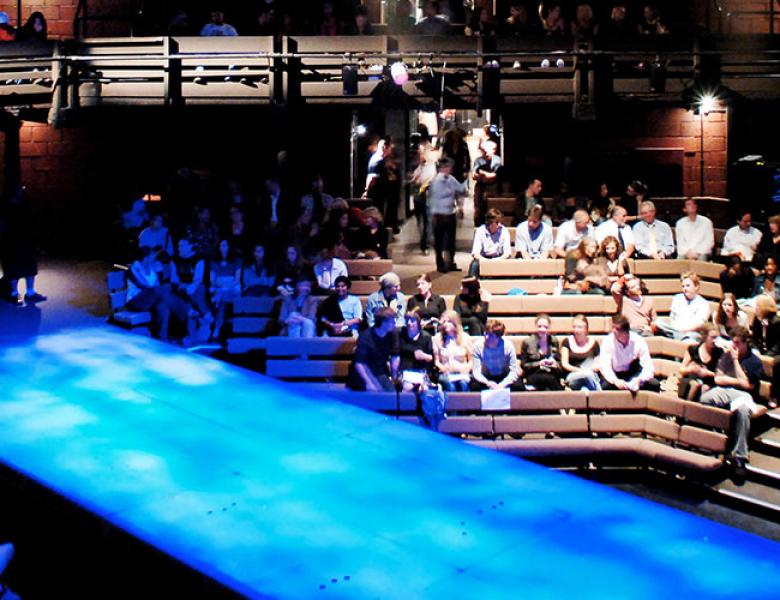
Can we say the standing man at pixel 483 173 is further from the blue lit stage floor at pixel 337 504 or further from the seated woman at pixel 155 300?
the blue lit stage floor at pixel 337 504

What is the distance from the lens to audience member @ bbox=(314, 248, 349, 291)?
9273mm

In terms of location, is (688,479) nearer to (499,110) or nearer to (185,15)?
(499,110)

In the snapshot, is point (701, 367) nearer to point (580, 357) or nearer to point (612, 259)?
point (580, 357)

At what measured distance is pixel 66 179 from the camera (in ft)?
46.3

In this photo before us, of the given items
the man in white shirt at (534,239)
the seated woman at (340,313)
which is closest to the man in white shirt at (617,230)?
the man in white shirt at (534,239)

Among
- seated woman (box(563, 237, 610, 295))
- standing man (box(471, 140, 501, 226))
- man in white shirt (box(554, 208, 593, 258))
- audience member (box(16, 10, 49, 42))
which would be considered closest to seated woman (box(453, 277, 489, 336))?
seated woman (box(563, 237, 610, 295))

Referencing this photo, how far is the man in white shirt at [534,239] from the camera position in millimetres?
10086

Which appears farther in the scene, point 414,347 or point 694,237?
point 694,237

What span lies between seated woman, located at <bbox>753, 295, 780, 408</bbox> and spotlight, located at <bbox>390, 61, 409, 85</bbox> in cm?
421

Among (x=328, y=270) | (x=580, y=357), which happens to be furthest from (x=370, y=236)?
(x=580, y=357)

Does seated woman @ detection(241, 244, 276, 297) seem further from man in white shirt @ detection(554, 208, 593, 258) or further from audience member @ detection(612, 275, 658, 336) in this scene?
audience member @ detection(612, 275, 658, 336)

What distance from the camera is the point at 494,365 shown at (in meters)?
8.03

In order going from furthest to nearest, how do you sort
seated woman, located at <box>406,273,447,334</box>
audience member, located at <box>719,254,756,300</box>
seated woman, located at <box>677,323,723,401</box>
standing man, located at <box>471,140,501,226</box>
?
standing man, located at <box>471,140,501,226</box>
audience member, located at <box>719,254,756,300</box>
seated woman, located at <box>406,273,447,334</box>
seated woman, located at <box>677,323,723,401</box>

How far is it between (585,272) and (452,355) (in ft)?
6.06
